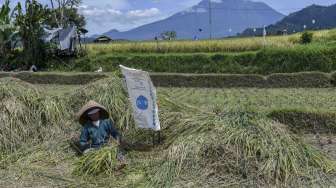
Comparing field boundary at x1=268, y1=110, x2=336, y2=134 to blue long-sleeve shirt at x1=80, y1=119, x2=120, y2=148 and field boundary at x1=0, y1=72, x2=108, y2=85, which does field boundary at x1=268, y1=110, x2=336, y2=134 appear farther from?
field boundary at x1=0, y1=72, x2=108, y2=85

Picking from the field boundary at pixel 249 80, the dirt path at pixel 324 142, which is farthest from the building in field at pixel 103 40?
the dirt path at pixel 324 142

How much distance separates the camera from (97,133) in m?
6.77

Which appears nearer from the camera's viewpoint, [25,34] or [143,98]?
[143,98]

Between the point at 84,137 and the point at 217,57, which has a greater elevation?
the point at 84,137

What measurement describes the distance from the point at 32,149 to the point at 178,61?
20.0m

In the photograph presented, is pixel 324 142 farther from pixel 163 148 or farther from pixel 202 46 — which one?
pixel 202 46

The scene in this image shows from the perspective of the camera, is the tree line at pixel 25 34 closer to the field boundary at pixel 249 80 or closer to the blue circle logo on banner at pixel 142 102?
the field boundary at pixel 249 80

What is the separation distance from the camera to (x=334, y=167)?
19.7 feet

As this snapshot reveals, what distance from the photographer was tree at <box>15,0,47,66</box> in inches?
1078

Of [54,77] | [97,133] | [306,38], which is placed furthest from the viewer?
[306,38]

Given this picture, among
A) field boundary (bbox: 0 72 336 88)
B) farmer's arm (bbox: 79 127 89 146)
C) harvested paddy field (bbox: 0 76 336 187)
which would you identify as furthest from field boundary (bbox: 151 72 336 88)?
farmer's arm (bbox: 79 127 89 146)

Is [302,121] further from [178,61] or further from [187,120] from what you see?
[178,61]

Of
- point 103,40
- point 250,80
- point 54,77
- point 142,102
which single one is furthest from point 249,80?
point 103,40

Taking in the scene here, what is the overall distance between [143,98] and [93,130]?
2.39 feet
